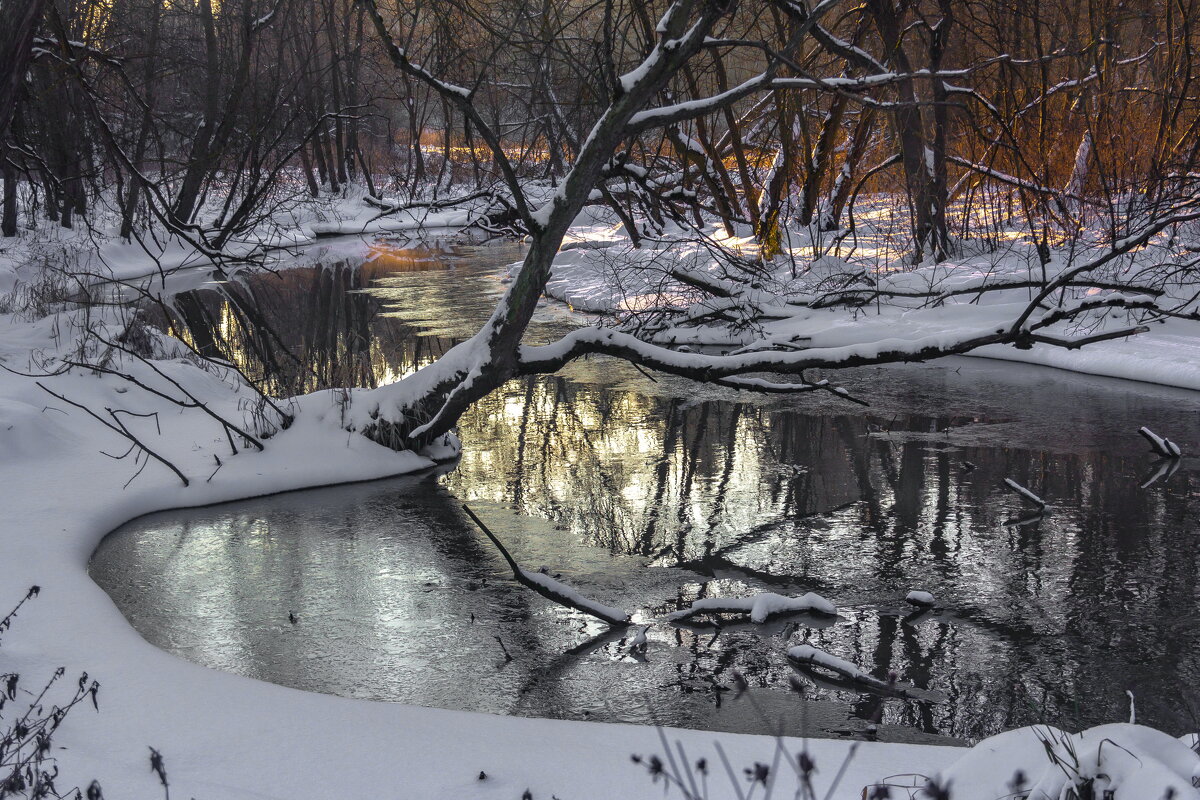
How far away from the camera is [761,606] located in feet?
17.0

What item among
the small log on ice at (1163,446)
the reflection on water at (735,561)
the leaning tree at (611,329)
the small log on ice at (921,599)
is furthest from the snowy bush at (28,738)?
the small log on ice at (1163,446)

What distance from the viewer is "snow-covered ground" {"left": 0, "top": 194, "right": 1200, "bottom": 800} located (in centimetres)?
332

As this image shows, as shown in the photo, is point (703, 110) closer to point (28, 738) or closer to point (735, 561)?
point (735, 561)

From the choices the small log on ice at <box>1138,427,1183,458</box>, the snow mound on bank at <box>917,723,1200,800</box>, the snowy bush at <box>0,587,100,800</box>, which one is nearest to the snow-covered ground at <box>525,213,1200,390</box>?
the small log on ice at <box>1138,427,1183,458</box>

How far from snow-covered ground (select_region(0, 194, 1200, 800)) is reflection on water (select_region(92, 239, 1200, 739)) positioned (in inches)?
11.9

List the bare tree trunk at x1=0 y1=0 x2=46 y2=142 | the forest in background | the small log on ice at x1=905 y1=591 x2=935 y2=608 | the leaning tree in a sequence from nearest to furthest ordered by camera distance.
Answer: the bare tree trunk at x1=0 y1=0 x2=46 y2=142
the small log on ice at x1=905 y1=591 x2=935 y2=608
the leaning tree
the forest in background

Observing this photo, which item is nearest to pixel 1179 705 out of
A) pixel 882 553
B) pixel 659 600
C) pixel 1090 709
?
pixel 1090 709

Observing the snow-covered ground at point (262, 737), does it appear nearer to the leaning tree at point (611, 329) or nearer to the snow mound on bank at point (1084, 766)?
the snow mound on bank at point (1084, 766)

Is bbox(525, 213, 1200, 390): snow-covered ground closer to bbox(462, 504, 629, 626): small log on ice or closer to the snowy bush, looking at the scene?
bbox(462, 504, 629, 626): small log on ice

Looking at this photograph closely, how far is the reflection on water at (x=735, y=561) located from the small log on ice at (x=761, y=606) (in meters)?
0.07

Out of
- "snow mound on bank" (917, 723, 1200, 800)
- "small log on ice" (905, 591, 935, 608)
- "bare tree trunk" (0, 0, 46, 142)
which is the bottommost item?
"small log on ice" (905, 591, 935, 608)

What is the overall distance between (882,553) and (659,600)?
1464 mm

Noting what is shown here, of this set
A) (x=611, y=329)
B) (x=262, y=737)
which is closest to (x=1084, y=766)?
→ (x=262, y=737)

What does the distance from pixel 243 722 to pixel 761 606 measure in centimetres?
250
